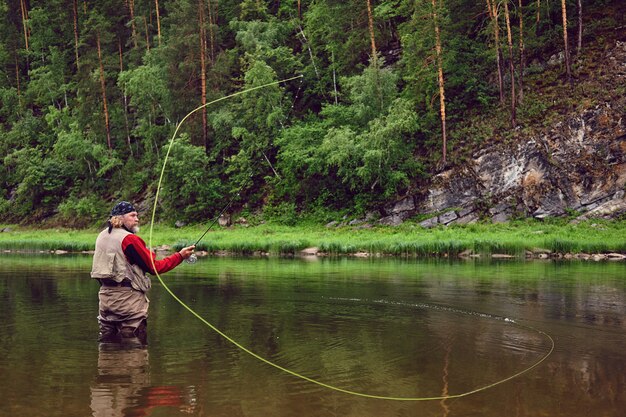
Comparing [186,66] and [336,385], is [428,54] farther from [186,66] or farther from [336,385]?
[336,385]

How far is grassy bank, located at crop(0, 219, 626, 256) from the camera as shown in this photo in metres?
24.4

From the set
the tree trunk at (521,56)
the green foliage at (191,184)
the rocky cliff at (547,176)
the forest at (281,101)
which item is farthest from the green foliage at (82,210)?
the tree trunk at (521,56)

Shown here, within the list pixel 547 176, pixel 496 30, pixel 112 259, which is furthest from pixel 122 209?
pixel 496 30

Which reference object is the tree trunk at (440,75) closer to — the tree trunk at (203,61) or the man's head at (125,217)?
the tree trunk at (203,61)

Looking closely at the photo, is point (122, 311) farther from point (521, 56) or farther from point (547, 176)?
point (521, 56)

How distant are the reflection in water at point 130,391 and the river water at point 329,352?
0.02 meters

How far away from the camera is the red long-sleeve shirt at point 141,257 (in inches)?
306

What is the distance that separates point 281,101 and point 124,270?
35.2 metres

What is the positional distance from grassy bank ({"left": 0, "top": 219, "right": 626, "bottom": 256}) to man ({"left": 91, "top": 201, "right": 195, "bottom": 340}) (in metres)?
18.6

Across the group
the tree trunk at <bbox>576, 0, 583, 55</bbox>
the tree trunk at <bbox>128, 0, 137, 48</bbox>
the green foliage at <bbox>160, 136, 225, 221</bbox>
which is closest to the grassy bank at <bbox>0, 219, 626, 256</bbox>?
the green foliage at <bbox>160, 136, 225, 221</bbox>

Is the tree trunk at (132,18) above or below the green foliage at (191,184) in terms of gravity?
above

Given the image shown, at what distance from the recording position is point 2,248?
3572cm

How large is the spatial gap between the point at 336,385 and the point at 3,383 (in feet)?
10.9

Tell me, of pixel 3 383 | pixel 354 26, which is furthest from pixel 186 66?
pixel 3 383
